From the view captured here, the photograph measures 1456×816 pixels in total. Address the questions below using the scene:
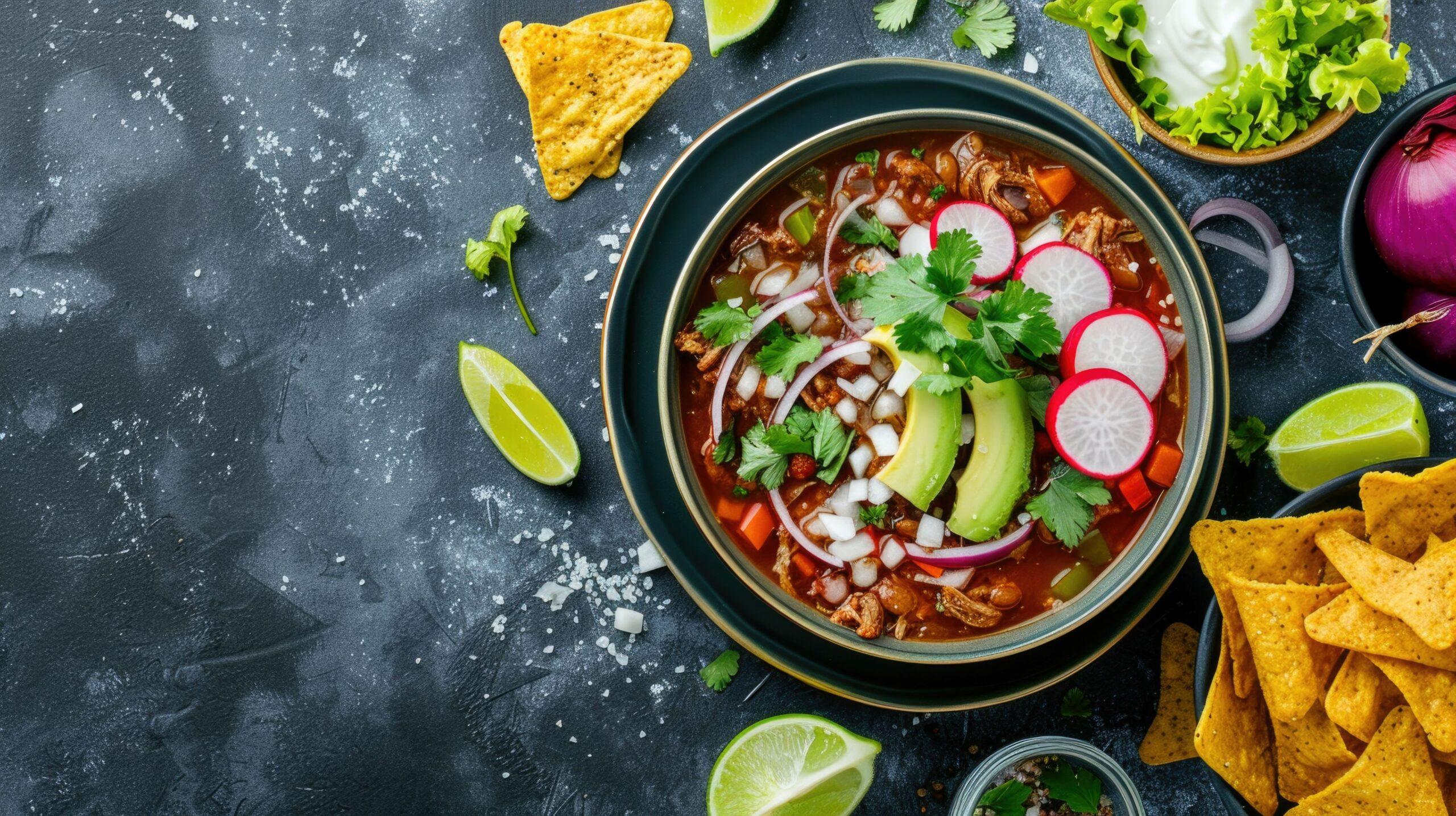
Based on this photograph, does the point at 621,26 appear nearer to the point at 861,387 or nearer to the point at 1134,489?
the point at 861,387

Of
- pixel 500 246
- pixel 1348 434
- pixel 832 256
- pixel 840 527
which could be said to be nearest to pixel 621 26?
pixel 500 246

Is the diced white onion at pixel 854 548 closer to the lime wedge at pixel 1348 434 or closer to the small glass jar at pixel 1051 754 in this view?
the small glass jar at pixel 1051 754

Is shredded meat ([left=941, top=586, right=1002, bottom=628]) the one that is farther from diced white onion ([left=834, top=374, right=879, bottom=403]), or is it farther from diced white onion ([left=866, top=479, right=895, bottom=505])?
diced white onion ([left=834, top=374, right=879, bottom=403])

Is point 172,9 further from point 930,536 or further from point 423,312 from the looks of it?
point 930,536

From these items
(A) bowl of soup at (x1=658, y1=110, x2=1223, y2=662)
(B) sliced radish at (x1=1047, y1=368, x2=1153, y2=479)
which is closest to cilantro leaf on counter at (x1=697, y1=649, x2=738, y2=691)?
(A) bowl of soup at (x1=658, y1=110, x2=1223, y2=662)

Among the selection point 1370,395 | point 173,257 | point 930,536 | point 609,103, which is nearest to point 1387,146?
point 1370,395

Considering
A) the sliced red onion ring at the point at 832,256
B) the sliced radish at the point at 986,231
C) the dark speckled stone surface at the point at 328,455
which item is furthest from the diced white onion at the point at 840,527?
the sliced radish at the point at 986,231
